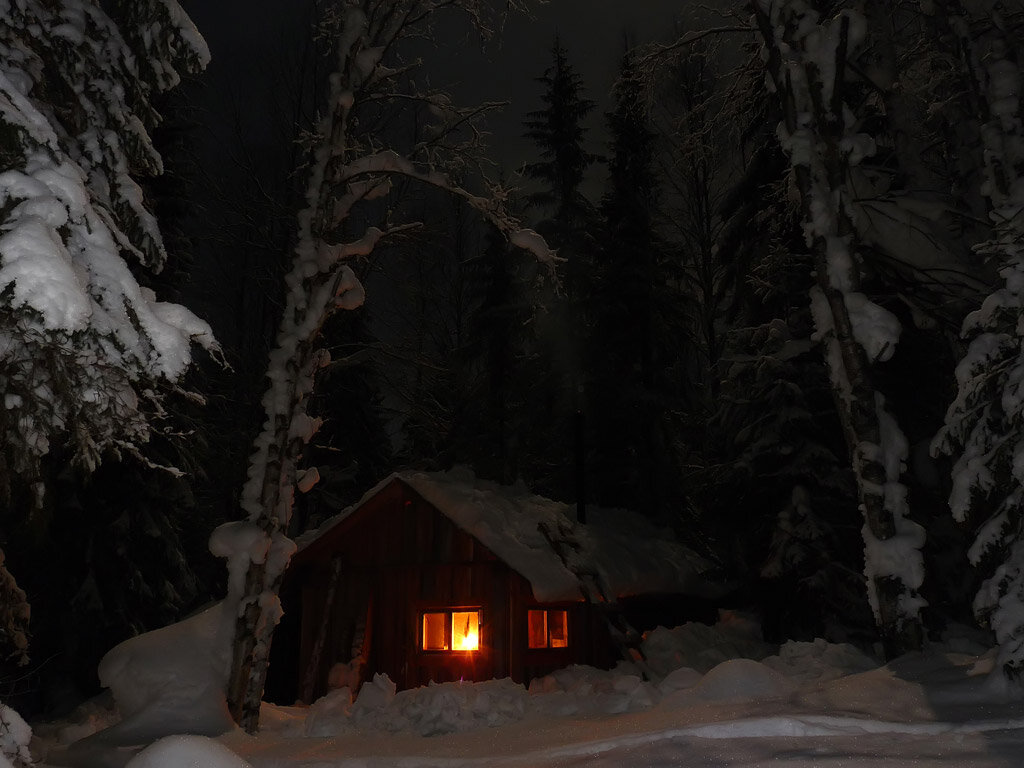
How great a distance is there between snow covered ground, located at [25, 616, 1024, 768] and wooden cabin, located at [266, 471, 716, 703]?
518 cm

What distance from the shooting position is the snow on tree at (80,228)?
3.75 m

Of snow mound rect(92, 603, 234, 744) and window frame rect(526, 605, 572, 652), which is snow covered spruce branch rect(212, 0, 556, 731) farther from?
window frame rect(526, 605, 572, 652)

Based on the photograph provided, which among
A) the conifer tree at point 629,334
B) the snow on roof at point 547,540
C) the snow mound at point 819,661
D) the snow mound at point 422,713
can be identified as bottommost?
the snow mound at point 422,713

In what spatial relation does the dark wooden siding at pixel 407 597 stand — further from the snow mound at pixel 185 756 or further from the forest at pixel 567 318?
the snow mound at pixel 185 756

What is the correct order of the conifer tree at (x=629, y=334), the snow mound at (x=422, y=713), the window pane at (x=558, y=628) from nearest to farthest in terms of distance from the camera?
the snow mound at (x=422, y=713), the window pane at (x=558, y=628), the conifer tree at (x=629, y=334)

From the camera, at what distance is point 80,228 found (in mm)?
4203

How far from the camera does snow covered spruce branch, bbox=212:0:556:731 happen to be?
930 centimetres

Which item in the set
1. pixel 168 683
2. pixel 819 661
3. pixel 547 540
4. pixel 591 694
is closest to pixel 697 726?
pixel 819 661

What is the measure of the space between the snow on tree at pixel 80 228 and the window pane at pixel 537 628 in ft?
39.1

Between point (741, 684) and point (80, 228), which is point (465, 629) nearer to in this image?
point (741, 684)

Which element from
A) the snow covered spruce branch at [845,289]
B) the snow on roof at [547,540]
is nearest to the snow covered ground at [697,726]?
the snow covered spruce branch at [845,289]

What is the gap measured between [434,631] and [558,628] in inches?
109

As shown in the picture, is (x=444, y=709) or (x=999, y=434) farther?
(x=444, y=709)

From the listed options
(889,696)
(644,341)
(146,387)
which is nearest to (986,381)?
(889,696)
